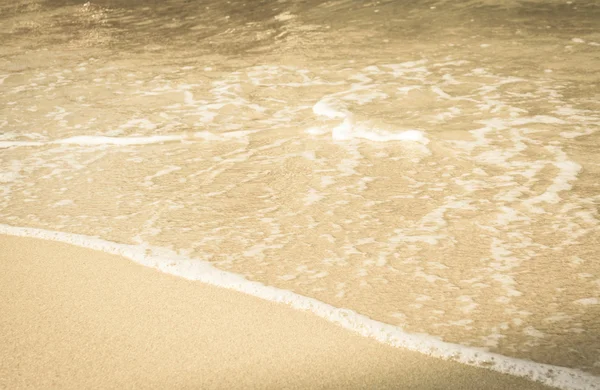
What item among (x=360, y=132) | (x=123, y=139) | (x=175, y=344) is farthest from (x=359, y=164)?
(x=175, y=344)

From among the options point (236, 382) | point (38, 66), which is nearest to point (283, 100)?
point (38, 66)

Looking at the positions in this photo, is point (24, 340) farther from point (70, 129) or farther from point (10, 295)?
point (70, 129)

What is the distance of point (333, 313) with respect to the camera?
2553 mm

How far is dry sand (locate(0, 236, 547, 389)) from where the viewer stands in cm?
219

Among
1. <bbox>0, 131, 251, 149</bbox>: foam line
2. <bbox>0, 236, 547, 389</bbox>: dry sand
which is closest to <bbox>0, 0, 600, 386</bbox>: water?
<bbox>0, 131, 251, 149</bbox>: foam line

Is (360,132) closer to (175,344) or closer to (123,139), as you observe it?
(123,139)

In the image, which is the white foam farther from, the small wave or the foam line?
the small wave

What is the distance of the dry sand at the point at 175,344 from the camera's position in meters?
2.19

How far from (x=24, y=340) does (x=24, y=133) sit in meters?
3.06

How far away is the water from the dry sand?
20 cm

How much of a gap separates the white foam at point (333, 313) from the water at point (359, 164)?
5 cm

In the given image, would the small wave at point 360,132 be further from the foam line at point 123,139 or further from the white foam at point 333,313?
the white foam at point 333,313

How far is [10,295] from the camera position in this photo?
273 cm

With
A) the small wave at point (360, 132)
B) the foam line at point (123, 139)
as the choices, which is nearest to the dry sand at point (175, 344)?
the foam line at point (123, 139)
